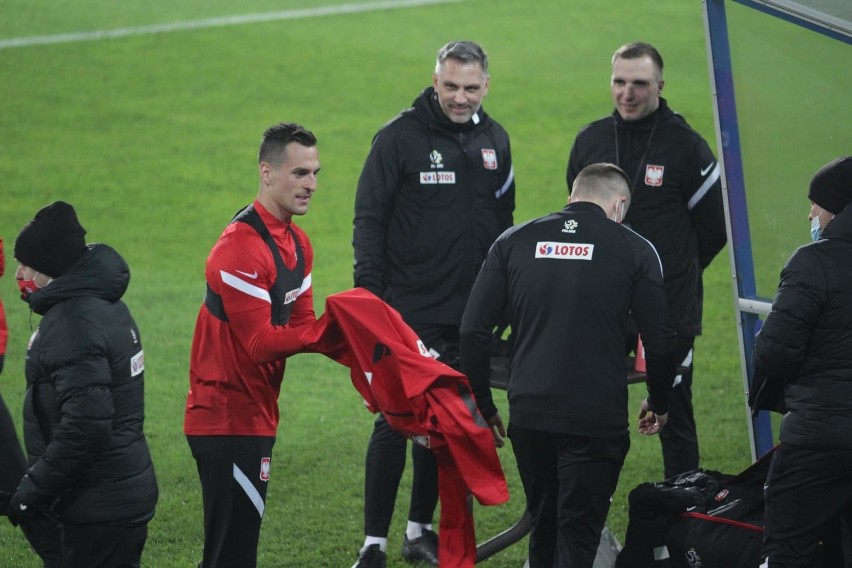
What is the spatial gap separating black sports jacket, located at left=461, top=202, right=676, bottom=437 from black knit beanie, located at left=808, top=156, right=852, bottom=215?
2.07 feet

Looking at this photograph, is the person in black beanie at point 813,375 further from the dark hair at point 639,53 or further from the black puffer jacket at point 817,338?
the dark hair at point 639,53

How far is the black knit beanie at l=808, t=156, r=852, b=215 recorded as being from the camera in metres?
4.49

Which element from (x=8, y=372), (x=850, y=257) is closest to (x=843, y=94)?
(x=850, y=257)

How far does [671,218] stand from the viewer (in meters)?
5.98

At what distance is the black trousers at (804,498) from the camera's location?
4.45 m

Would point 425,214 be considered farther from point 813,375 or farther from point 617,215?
point 813,375

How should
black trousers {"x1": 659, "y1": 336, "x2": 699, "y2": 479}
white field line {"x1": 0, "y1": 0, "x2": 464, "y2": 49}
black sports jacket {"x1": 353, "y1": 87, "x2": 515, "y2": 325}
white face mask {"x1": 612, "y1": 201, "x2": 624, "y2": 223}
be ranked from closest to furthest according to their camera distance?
white face mask {"x1": 612, "y1": 201, "x2": 624, "y2": 223} → black sports jacket {"x1": 353, "y1": 87, "x2": 515, "y2": 325} → black trousers {"x1": 659, "y1": 336, "x2": 699, "y2": 479} → white field line {"x1": 0, "y1": 0, "x2": 464, "y2": 49}

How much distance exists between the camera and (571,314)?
14.8ft

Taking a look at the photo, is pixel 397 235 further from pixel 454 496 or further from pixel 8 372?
pixel 8 372

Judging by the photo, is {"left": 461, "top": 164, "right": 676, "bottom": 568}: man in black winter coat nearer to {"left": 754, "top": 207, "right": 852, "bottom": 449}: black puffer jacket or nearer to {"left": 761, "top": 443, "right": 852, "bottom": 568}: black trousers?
{"left": 754, "top": 207, "right": 852, "bottom": 449}: black puffer jacket

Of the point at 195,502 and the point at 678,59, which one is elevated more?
the point at 678,59

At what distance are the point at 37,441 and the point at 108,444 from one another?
264 millimetres

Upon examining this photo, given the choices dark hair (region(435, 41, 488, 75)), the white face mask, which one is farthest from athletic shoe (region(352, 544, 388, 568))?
dark hair (region(435, 41, 488, 75))

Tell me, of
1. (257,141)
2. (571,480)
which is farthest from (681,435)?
(257,141)
